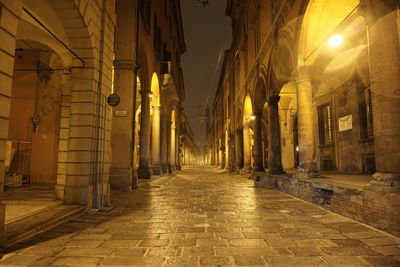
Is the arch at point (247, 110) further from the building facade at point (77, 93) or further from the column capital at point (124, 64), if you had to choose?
the column capital at point (124, 64)

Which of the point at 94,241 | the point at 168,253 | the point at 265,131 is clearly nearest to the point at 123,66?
the point at 94,241

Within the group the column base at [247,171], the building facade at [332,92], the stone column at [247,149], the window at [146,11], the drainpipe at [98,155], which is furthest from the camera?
the stone column at [247,149]

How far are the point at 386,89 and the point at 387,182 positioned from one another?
1703mm

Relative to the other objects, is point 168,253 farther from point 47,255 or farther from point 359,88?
point 359,88

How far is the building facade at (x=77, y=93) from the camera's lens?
546 centimetres

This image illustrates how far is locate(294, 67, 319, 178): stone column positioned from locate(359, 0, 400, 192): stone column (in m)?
3.23

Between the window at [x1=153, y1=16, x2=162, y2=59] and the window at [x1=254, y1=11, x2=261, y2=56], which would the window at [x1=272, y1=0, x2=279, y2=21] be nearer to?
the window at [x1=254, y1=11, x2=261, y2=56]

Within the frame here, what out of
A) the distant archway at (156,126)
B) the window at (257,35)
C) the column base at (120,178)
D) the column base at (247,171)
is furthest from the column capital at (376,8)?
the distant archway at (156,126)

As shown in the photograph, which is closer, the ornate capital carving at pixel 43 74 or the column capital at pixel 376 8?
the column capital at pixel 376 8

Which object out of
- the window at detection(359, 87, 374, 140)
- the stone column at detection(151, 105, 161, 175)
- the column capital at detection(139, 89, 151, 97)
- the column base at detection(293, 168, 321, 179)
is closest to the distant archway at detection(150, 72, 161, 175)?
the stone column at detection(151, 105, 161, 175)

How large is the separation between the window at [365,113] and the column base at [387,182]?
7.40 m

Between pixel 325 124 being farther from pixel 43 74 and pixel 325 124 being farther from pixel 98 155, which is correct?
pixel 43 74

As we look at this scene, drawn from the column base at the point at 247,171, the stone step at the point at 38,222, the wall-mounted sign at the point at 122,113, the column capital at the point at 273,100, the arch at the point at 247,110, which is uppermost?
the arch at the point at 247,110

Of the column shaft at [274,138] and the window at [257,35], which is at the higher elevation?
the window at [257,35]
